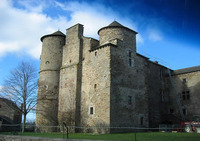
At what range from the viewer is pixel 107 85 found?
22.2m

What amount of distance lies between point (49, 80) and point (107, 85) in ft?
32.7

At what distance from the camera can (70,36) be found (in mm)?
28266

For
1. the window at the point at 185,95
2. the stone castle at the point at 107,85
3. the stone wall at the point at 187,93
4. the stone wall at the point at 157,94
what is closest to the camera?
the stone castle at the point at 107,85

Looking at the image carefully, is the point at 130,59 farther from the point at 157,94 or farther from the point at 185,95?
the point at 185,95

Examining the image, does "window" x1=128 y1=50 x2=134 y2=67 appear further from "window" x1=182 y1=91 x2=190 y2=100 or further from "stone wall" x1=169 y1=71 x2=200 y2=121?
"window" x1=182 y1=91 x2=190 y2=100

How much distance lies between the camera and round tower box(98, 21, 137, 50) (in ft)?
82.3

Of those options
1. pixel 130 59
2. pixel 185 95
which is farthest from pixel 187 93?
pixel 130 59

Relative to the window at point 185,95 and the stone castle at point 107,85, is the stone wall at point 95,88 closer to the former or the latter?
the stone castle at point 107,85

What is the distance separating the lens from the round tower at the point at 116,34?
25.1m

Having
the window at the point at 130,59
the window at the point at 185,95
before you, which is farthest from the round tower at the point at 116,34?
the window at the point at 185,95

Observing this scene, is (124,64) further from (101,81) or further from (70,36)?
(70,36)

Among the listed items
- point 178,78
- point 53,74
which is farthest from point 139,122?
point 53,74

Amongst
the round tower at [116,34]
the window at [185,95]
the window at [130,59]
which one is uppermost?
the round tower at [116,34]

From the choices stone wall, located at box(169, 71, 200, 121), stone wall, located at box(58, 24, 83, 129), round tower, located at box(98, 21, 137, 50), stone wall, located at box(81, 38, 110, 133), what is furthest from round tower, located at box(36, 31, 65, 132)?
stone wall, located at box(169, 71, 200, 121)
